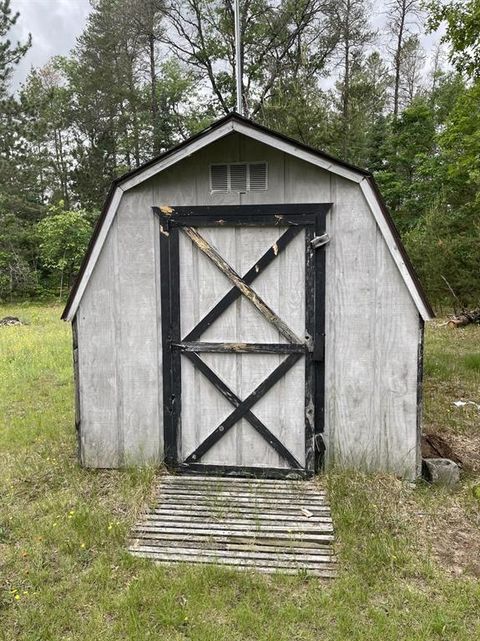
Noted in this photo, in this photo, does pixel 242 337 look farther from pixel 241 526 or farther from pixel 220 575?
pixel 220 575

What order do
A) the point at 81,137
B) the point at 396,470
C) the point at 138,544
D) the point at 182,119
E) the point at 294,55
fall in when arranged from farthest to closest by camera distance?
the point at 81,137 < the point at 182,119 < the point at 294,55 < the point at 396,470 < the point at 138,544

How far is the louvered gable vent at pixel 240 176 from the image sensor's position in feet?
14.2

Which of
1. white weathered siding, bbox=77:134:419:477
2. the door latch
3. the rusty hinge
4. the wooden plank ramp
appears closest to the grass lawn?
the wooden plank ramp

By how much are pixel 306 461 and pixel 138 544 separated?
167 centimetres

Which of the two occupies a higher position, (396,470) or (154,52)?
(154,52)

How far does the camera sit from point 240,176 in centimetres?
436

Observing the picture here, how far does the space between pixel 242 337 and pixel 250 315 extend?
0.72 feet

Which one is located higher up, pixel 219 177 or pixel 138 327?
pixel 219 177

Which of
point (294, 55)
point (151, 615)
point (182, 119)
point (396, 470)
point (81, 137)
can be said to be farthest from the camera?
point (81, 137)

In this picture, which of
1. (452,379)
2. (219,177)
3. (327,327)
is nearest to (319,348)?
(327,327)

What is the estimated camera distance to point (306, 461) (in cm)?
449

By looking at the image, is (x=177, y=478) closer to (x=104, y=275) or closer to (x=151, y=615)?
(x=151, y=615)

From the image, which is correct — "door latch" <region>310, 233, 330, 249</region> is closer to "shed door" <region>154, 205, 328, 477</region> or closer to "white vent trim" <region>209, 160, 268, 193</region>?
"shed door" <region>154, 205, 328, 477</region>

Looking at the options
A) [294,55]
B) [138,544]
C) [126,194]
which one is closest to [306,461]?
[138,544]
